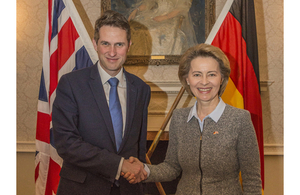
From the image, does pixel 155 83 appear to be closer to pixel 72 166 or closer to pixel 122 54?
pixel 122 54

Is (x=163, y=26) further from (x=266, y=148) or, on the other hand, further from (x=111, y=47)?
(x=266, y=148)

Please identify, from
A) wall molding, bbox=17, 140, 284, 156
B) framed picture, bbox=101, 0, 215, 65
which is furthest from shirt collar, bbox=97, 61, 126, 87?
wall molding, bbox=17, 140, 284, 156

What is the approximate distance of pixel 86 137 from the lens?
157cm

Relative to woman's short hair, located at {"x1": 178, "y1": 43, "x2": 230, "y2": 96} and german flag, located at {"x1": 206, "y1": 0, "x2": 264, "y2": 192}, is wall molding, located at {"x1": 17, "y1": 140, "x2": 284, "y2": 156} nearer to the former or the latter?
german flag, located at {"x1": 206, "y1": 0, "x2": 264, "y2": 192}

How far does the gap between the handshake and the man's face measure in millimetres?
622

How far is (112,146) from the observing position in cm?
157

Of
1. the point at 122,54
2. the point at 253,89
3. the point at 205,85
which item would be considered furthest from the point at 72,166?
the point at 253,89

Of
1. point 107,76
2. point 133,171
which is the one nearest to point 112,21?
point 107,76

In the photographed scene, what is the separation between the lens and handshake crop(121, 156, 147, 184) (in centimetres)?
153

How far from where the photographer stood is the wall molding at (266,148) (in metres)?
3.65

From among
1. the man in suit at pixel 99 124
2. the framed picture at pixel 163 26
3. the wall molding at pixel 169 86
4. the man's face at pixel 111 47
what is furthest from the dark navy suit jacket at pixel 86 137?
the framed picture at pixel 163 26

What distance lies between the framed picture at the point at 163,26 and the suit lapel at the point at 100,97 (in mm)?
2070

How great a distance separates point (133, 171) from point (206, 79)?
0.73m

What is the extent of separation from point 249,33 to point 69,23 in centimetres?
188
